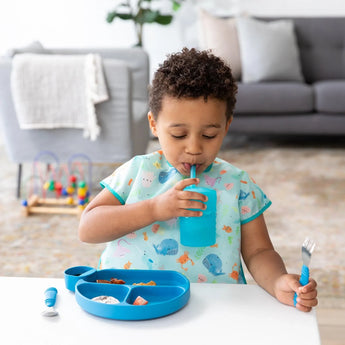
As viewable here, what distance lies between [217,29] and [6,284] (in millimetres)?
3681

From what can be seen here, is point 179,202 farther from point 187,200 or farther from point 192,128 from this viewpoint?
point 192,128

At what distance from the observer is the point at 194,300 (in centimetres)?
84

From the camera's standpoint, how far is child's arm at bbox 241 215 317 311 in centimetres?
82

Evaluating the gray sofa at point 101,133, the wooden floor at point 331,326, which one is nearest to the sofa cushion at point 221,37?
the gray sofa at point 101,133

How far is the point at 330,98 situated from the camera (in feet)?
13.0

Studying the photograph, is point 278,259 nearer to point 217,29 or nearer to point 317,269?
point 317,269

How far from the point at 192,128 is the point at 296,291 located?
0.31 meters

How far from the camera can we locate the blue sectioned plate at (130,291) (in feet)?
2.49

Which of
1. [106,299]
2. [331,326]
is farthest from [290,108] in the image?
[106,299]

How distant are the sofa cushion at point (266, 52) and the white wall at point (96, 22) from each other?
1.74 feet

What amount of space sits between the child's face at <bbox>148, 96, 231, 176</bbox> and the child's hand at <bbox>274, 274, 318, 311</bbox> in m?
0.24

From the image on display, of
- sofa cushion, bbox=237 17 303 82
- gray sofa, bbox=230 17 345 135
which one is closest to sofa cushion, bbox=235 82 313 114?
gray sofa, bbox=230 17 345 135

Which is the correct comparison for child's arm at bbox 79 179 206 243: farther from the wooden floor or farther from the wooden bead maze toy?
the wooden bead maze toy

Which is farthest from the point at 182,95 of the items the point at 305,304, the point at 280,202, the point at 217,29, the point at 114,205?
the point at 217,29
